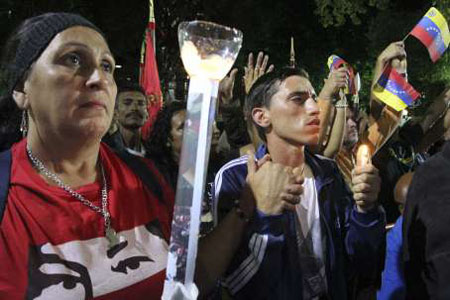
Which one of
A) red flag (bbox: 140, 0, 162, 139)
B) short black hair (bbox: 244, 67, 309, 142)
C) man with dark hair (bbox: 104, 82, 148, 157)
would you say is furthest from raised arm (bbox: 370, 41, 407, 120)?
red flag (bbox: 140, 0, 162, 139)

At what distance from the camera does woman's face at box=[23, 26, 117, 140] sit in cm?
156

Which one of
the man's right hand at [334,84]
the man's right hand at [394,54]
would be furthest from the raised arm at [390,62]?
the man's right hand at [334,84]

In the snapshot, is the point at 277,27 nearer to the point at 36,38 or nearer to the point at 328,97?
the point at 328,97

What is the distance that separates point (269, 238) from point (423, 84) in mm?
14943

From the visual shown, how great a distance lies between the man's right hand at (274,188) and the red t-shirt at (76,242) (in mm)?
326

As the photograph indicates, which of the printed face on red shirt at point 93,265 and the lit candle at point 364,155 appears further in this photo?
the lit candle at point 364,155

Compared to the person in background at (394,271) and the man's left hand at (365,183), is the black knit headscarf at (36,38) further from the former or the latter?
the person in background at (394,271)

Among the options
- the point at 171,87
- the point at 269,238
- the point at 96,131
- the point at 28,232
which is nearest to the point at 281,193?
the point at 269,238

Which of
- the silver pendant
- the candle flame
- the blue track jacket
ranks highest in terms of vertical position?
the candle flame

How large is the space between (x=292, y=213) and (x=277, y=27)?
15291mm

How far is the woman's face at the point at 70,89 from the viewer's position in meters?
1.56

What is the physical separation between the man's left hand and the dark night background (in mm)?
11019

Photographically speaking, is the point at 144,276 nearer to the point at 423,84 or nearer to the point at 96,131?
the point at 96,131

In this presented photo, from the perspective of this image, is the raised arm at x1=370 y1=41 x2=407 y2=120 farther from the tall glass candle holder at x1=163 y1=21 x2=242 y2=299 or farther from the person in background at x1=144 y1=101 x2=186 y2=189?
the tall glass candle holder at x1=163 y1=21 x2=242 y2=299
